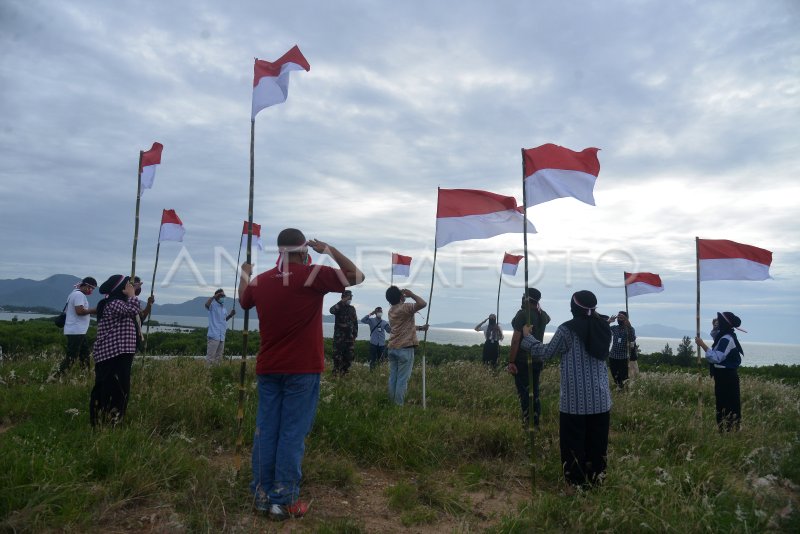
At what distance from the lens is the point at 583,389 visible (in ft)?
16.9

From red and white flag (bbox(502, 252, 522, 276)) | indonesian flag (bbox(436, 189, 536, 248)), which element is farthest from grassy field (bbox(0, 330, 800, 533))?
red and white flag (bbox(502, 252, 522, 276))

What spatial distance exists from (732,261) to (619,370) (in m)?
4.04

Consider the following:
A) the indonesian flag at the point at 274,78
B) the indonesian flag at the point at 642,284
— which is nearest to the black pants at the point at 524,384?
the indonesian flag at the point at 274,78

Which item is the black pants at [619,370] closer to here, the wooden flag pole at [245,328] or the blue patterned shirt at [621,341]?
the blue patterned shirt at [621,341]

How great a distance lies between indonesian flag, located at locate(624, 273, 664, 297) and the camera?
14438mm

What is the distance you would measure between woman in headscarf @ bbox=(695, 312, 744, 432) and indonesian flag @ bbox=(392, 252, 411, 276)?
10275 mm

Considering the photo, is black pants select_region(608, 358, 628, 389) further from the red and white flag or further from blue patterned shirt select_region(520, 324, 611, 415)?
blue patterned shirt select_region(520, 324, 611, 415)

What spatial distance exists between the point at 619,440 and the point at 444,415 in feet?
7.89

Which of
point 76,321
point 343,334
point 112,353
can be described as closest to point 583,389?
point 112,353

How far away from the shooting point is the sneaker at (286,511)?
13.9 ft

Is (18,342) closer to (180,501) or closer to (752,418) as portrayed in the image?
(180,501)

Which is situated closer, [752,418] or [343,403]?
[343,403]

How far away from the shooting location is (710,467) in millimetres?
5703

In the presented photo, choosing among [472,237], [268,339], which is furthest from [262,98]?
[472,237]
